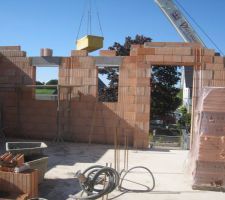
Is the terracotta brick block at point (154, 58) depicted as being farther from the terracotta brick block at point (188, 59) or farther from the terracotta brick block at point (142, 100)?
the terracotta brick block at point (142, 100)

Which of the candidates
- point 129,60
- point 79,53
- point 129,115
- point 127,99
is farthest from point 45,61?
point 129,115

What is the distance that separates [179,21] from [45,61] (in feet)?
20.2

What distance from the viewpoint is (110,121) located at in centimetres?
1367

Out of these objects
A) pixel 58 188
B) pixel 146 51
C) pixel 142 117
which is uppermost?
pixel 146 51

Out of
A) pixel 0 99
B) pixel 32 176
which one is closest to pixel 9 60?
pixel 0 99

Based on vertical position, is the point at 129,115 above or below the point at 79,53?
below

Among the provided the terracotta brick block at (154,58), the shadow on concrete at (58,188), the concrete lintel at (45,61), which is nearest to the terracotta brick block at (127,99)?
the terracotta brick block at (154,58)

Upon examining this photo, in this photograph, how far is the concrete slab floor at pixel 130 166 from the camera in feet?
24.2

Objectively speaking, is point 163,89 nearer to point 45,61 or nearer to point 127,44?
point 127,44

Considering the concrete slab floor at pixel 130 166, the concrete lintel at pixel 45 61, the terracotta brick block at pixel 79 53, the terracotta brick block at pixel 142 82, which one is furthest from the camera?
the concrete lintel at pixel 45 61

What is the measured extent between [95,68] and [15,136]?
4101 mm

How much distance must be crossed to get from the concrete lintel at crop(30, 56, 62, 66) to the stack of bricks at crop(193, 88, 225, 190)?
7.24 metres

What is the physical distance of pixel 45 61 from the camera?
46.3ft

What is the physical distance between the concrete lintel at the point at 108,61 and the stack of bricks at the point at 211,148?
5736 mm
